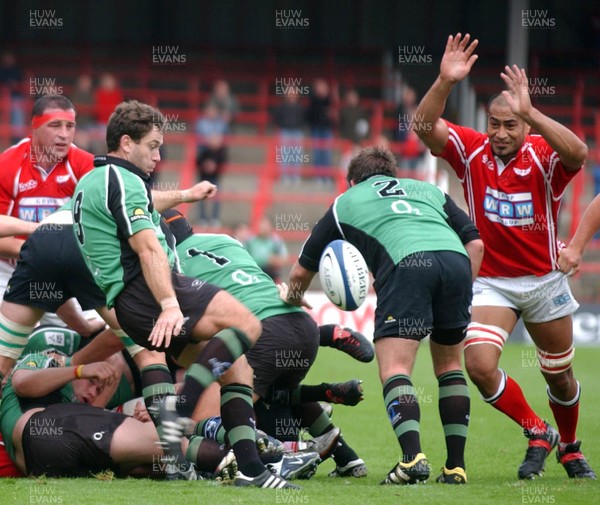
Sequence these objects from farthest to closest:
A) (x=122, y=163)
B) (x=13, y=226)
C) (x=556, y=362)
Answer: (x=13, y=226), (x=556, y=362), (x=122, y=163)

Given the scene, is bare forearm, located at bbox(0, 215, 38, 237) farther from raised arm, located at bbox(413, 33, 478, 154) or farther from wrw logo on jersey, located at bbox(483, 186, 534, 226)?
wrw logo on jersey, located at bbox(483, 186, 534, 226)

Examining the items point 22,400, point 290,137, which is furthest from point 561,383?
point 290,137

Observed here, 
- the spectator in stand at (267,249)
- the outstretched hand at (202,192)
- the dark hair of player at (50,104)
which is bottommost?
the spectator in stand at (267,249)

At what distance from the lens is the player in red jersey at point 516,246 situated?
715 centimetres

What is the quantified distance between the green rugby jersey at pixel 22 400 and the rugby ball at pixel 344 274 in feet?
5.92

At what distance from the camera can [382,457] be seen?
7773mm

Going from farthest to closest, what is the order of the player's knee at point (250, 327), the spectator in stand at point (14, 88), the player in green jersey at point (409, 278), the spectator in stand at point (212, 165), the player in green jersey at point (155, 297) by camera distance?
the spectator in stand at point (14, 88)
the spectator in stand at point (212, 165)
the player in green jersey at point (409, 278)
the player's knee at point (250, 327)
the player in green jersey at point (155, 297)

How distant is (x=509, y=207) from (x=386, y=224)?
117 centimetres

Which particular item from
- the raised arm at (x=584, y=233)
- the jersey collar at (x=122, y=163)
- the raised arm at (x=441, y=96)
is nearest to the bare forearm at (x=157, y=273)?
the jersey collar at (x=122, y=163)

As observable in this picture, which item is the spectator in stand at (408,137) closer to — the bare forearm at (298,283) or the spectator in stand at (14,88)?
the spectator in stand at (14,88)

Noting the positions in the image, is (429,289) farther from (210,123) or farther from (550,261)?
(210,123)

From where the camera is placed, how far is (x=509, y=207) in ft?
24.1

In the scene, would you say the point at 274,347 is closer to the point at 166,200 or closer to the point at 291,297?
the point at 291,297

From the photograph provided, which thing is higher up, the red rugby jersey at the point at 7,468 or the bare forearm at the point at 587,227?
the bare forearm at the point at 587,227
